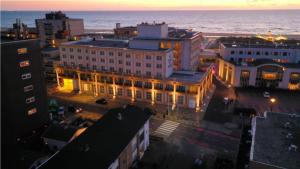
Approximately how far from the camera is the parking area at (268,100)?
227ft

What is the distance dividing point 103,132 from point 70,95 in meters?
44.0

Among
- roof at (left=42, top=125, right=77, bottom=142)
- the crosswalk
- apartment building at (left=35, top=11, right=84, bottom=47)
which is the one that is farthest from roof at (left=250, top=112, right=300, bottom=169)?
apartment building at (left=35, top=11, right=84, bottom=47)

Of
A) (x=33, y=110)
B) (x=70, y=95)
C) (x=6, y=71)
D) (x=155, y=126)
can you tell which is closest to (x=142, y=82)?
(x=155, y=126)

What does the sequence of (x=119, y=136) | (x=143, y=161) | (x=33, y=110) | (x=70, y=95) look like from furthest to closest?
1. (x=70, y=95)
2. (x=33, y=110)
3. (x=143, y=161)
4. (x=119, y=136)

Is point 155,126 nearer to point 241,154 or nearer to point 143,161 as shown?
point 143,161

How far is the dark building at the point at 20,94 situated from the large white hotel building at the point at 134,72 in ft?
80.5

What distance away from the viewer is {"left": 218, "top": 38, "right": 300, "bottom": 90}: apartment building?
271 ft

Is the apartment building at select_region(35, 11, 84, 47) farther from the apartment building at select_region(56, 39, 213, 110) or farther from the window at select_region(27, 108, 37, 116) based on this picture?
the window at select_region(27, 108, 37, 116)

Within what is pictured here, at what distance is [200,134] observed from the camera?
181ft

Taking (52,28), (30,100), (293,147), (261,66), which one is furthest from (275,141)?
(52,28)

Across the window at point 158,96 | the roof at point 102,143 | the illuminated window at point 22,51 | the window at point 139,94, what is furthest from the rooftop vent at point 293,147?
the illuminated window at point 22,51

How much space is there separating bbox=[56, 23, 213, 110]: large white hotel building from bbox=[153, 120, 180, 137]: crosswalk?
10332 millimetres

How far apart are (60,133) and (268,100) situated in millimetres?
61706

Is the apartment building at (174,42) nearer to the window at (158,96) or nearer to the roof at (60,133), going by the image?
the window at (158,96)
